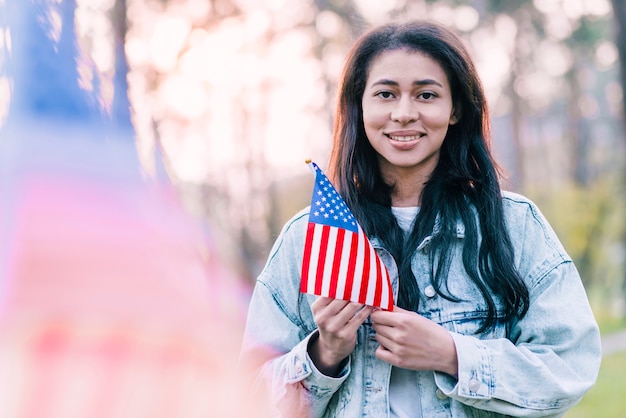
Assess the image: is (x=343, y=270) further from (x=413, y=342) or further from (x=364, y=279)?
(x=413, y=342)

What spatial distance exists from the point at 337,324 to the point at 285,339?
30 cm

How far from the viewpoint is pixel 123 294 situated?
3.48m

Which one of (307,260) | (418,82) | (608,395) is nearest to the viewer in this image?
(307,260)

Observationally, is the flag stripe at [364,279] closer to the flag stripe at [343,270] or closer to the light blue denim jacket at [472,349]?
the flag stripe at [343,270]

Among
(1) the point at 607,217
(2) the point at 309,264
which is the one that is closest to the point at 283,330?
(2) the point at 309,264

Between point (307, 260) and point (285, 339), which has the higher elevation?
point (307, 260)

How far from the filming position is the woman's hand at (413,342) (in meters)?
2.07

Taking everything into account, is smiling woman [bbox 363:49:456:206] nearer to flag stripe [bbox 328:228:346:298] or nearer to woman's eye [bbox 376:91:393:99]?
woman's eye [bbox 376:91:393:99]

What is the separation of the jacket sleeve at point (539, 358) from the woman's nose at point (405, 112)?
580 mm

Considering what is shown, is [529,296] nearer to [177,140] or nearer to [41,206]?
[41,206]

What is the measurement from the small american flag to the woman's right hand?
1.1 inches

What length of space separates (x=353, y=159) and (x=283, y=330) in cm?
61

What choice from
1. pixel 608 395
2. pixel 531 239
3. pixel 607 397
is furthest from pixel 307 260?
pixel 608 395

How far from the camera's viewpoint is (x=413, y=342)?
2064mm
